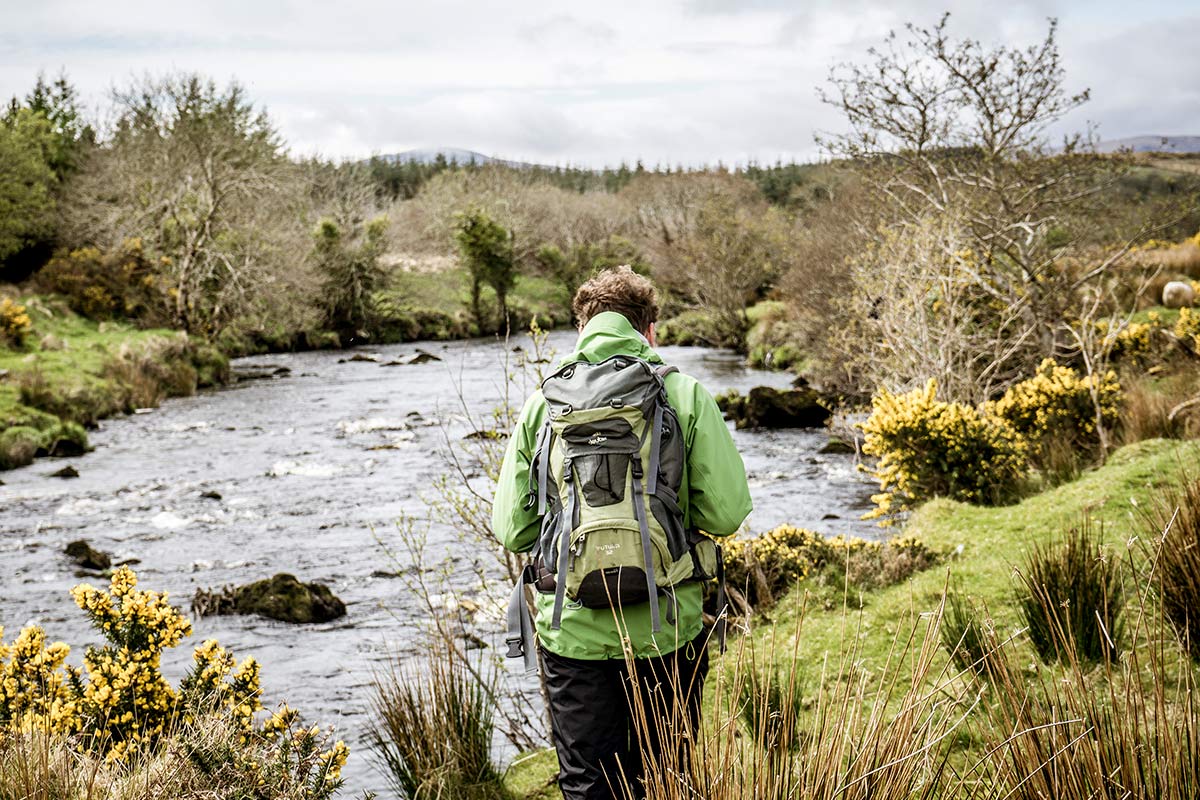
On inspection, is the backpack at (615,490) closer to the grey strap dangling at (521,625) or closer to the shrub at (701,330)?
the grey strap dangling at (521,625)

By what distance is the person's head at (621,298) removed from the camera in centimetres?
349

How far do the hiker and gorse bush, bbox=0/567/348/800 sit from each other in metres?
1.11

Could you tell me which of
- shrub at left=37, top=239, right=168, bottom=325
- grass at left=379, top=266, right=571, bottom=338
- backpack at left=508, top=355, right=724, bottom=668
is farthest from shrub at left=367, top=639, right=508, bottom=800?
grass at left=379, top=266, right=571, bottom=338

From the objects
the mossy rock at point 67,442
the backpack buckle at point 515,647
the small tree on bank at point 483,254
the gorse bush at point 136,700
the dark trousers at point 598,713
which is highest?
the small tree on bank at point 483,254

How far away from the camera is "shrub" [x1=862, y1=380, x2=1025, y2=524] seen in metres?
9.59

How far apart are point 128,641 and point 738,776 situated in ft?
11.9

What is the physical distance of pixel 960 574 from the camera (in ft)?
22.0

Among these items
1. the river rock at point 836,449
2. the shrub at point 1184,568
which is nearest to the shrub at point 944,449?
the shrub at point 1184,568

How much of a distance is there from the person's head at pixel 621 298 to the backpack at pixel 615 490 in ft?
0.97

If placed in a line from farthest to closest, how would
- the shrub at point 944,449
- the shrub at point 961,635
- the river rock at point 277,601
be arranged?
the shrub at point 944,449
the river rock at point 277,601
the shrub at point 961,635

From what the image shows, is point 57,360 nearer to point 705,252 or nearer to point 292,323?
point 292,323

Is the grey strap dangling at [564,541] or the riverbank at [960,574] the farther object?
the riverbank at [960,574]

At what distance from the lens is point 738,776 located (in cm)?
218

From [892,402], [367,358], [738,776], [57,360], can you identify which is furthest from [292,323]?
[738,776]
